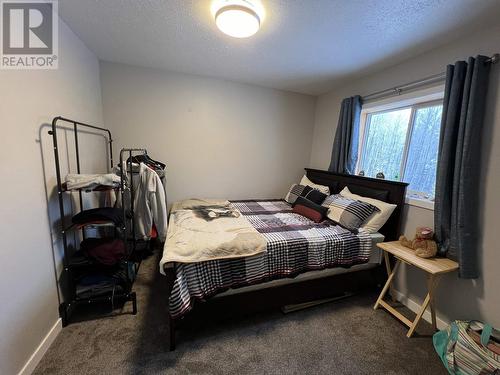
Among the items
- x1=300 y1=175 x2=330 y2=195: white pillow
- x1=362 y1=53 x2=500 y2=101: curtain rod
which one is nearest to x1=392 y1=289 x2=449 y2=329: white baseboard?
x1=300 y1=175 x2=330 y2=195: white pillow

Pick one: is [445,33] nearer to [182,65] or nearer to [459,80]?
[459,80]

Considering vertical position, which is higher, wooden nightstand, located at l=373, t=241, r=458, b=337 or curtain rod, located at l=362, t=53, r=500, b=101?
curtain rod, located at l=362, t=53, r=500, b=101

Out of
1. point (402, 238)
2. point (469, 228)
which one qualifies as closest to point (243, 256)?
point (402, 238)

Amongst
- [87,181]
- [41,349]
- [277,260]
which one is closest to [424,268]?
[277,260]

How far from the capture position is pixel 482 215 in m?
1.59

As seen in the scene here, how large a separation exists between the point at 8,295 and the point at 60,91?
1472 millimetres

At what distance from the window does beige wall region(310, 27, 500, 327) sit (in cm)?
29

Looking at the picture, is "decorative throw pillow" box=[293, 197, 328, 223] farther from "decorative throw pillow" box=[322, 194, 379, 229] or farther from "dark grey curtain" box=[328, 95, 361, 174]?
"dark grey curtain" box=[328, 95, 361, 174]

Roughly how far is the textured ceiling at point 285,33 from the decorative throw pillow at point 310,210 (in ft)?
5.28

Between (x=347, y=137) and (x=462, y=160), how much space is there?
50.5 inches

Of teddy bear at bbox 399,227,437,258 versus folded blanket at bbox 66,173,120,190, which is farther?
teddy bear at bbox 399,227,437,258

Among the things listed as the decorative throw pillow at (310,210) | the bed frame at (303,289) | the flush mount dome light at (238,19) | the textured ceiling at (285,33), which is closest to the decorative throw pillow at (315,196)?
the decorative throw pillow at (310,210)

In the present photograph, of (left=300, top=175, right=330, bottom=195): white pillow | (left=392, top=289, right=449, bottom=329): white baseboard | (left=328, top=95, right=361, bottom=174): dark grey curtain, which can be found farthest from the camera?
(left=300, top=175, right=330, bottom=195): white pillow

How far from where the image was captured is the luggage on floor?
4.20 feet
